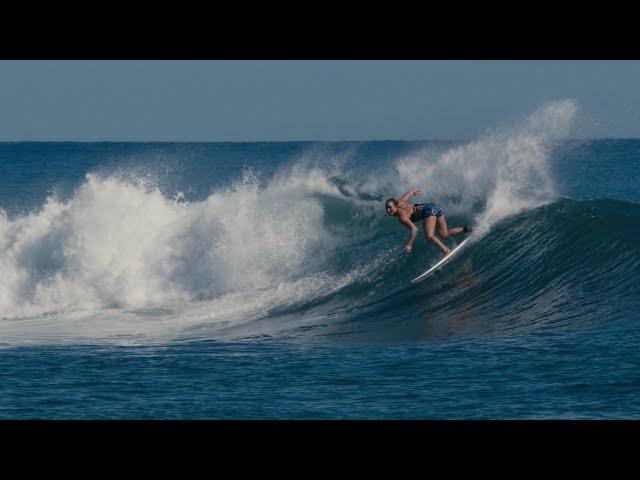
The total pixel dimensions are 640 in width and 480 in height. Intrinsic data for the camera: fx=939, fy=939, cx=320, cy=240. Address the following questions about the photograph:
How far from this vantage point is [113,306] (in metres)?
15.1

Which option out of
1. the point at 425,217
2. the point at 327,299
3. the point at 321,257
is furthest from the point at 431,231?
the point at 321,257

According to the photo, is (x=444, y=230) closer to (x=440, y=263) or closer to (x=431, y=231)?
(x=431, y=231)

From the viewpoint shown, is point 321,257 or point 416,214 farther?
point 321,257

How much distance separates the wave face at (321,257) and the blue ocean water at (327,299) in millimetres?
44

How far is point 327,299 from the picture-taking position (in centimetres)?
1428

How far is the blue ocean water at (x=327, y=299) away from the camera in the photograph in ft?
29.6

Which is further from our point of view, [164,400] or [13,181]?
[13,181]

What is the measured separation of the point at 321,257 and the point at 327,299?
90.5 inches

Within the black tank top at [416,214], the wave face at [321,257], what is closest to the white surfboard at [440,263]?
the wave face at [321,257]

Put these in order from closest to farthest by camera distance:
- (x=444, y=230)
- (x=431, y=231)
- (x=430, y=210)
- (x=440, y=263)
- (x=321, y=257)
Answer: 1. (x=430, y=210)
2. (x=431, y=231)
3. (x=444, y=230)
4. (x=440, y=263)
5. (x=321, y=257)

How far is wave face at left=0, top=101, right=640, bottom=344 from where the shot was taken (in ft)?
42.3
